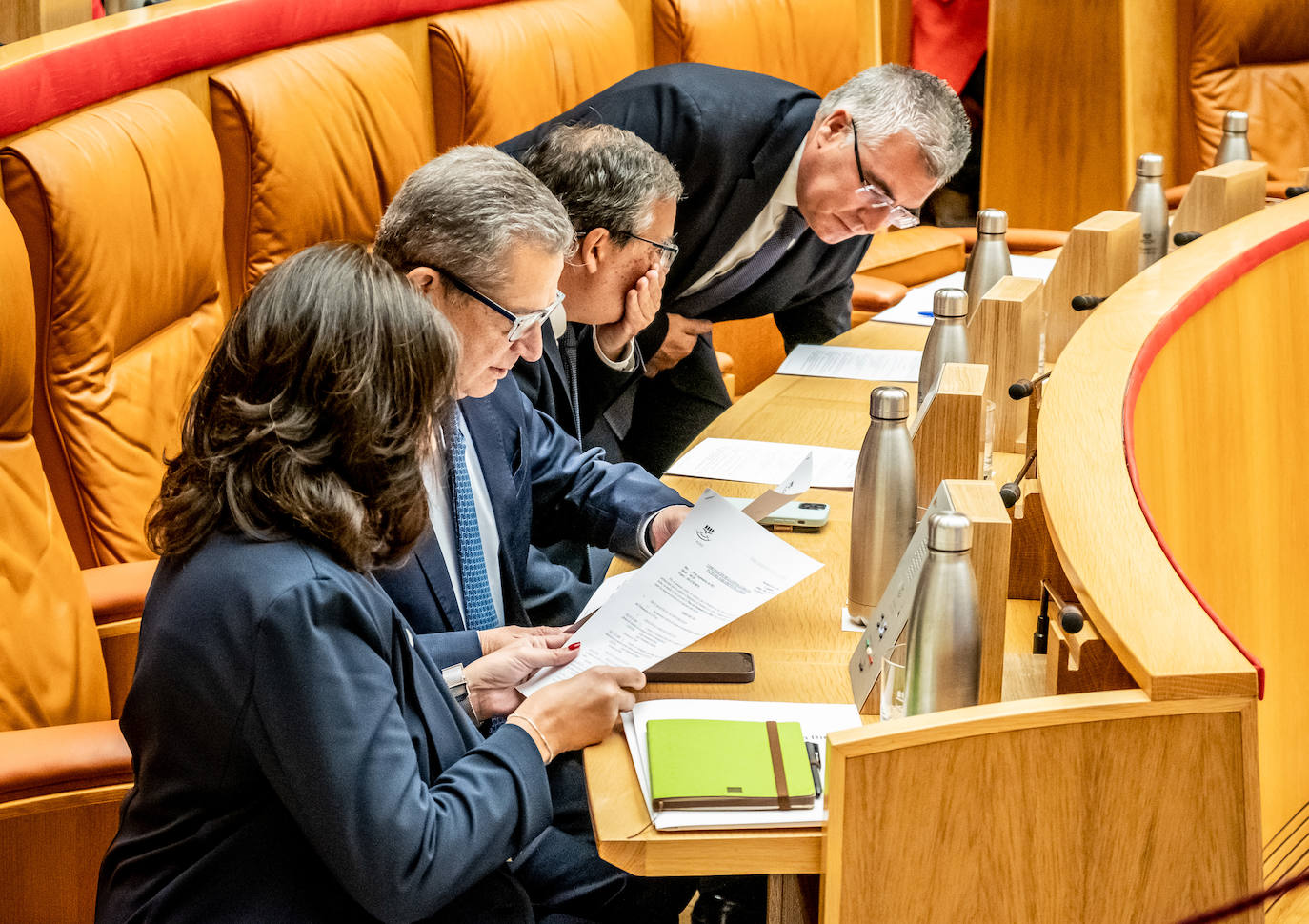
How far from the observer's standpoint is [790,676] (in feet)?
4.60

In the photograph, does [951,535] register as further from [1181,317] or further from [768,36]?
[768,36]

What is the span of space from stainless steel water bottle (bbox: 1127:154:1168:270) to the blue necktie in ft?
4.47

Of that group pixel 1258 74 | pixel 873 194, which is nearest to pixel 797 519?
pixel 873 194

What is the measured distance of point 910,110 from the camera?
7.97 ft

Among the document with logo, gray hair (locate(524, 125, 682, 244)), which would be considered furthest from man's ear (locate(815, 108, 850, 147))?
the document with logo

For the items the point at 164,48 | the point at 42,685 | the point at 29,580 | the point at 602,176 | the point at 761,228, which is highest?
the point at 164,48

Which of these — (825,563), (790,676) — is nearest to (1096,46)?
(825,563)

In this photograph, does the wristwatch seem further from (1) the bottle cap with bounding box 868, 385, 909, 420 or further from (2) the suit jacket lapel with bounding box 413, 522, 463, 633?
(1) the bottle cap with bounding box 868, 385, 909, 420

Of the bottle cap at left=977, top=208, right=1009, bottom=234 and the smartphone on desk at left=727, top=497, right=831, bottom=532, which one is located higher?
the bottle cap at left=977, top=208, right=1009, bottom=234

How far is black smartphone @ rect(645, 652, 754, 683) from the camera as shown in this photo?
1389 mm

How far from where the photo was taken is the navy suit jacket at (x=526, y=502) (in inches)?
60.7

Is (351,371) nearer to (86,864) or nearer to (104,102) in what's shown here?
(86,864)

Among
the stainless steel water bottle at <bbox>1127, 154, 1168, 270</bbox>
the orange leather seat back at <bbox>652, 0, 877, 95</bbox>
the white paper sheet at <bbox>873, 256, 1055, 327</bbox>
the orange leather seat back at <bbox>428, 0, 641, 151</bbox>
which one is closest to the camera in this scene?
the stainless steel water bottle at <bbox>1127, 154, 1168, 270</bbox>

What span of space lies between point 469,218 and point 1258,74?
373 cm
